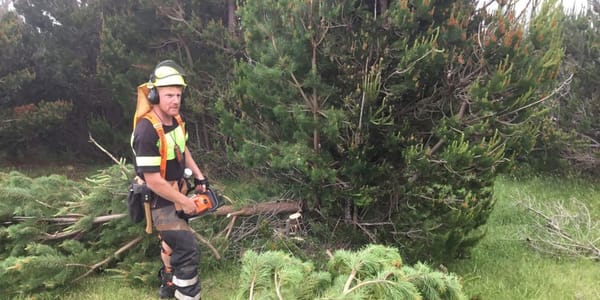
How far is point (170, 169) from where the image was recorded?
3.55 meters

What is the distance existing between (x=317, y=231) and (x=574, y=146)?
6.53 meters

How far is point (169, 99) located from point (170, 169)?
0.57 meters

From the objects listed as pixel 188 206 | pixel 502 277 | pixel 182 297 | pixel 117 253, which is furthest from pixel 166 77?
pixel 502 277

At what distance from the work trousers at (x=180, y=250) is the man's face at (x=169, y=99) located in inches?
31.2

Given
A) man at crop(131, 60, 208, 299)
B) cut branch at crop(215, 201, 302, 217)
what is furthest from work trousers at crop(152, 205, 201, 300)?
cut branch at crop(215, 201, 302, 217)

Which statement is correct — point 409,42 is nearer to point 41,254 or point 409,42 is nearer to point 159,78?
point 159,78

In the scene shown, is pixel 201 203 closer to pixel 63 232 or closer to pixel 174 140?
pixel 174 140

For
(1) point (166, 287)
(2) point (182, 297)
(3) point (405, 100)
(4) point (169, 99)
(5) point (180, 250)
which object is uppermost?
(4) point (169, 99)

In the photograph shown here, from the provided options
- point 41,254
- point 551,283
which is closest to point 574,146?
point 551,283

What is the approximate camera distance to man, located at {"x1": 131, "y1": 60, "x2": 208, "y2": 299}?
3264 millimetres

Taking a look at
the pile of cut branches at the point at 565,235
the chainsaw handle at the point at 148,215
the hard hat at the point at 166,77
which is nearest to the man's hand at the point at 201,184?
the chainsaw handle at the point at 148,215

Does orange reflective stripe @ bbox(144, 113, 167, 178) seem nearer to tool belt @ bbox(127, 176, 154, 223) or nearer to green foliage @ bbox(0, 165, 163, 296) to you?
tool belt @ bbox(127, 176, 154, 223)

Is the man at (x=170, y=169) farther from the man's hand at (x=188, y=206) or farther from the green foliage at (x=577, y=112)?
the green foliage at (x=577, y=112)

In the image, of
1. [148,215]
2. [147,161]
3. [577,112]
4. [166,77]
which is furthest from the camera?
[577,112]
